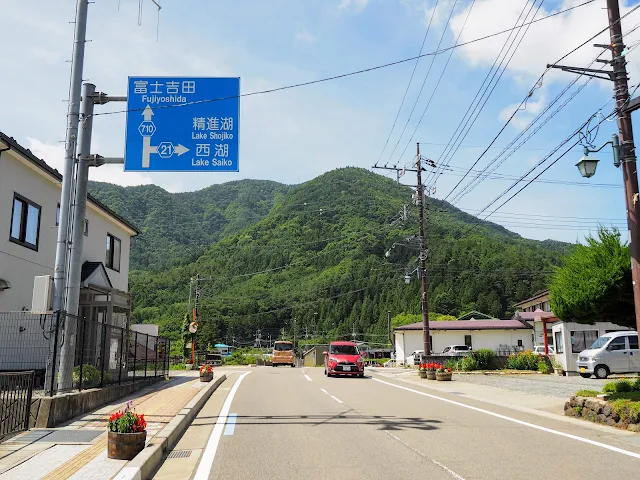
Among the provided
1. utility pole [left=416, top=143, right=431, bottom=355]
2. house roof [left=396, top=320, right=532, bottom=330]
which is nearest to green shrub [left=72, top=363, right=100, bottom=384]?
utility pole [left=416, top=143, right=431, bottom=355]

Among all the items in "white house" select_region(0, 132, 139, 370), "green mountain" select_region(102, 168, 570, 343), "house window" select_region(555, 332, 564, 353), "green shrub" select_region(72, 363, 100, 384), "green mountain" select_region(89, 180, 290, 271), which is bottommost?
"green shrub" select_region(72, 363, 100, 384)

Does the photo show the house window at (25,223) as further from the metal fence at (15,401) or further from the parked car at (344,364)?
the parked car at (344,364)

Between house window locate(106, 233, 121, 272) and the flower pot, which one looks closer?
the flower pot

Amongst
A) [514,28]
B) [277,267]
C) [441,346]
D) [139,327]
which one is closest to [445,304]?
[277,267]

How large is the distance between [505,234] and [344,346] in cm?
4409

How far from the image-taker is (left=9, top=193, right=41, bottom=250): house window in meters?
16.8

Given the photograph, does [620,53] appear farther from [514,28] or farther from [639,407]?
[639,407]

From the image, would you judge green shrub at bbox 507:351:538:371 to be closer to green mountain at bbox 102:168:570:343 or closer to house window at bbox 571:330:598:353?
house window at bbox 571:330:598:353

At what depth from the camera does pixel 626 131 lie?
11344 millimetres

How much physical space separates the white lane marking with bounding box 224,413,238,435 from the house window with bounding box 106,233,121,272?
50.0 feet

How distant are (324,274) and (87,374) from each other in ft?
298

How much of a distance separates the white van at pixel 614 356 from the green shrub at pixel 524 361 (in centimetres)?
714

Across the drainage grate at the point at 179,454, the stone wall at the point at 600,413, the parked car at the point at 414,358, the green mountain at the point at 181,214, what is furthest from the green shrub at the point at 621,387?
the green mountain at the point at 181,214

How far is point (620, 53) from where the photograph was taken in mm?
11680
